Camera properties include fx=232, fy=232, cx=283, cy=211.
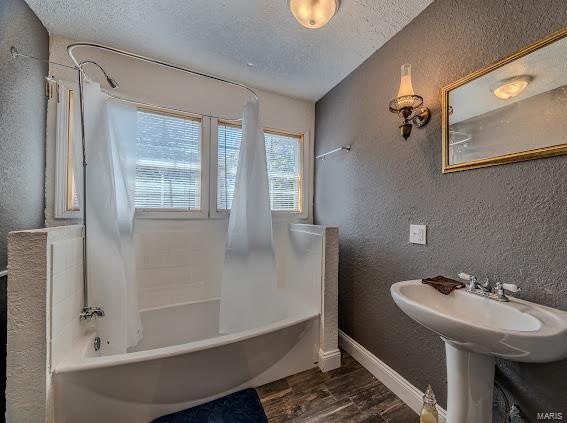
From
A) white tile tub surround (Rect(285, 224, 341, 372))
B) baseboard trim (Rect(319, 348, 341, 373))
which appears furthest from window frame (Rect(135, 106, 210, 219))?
baseboard trim (Rect(319, 348, 341, 373))

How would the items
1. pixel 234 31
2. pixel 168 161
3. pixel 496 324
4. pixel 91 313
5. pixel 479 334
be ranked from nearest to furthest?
pixel 479 334
pixel 496 324
pixel 91 313
pixel 234 31
pixel 168 161

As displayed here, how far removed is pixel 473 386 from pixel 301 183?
1921 millimetres

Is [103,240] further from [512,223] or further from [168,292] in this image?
[512,223]

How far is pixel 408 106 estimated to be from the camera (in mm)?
1337

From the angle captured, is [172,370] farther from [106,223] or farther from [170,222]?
[170,222]

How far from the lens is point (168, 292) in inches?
76.9

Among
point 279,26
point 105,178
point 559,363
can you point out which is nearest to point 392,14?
point 279,26

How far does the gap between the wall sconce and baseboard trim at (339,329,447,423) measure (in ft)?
5.10

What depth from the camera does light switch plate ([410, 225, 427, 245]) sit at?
1370mm

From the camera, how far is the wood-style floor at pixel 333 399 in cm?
133

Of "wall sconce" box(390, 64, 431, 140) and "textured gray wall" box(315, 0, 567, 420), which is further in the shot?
"wall sconce" box(390, 64, 431, 140)

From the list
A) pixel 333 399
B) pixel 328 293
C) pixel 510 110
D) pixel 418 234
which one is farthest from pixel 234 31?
pixel 333 399

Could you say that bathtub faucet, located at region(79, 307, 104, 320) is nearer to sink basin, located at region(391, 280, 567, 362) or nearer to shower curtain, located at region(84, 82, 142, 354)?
shower curtain, located at region(84, 82, 142, 354)

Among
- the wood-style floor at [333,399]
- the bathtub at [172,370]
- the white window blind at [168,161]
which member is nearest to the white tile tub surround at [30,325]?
the bathtub at [172,370]
